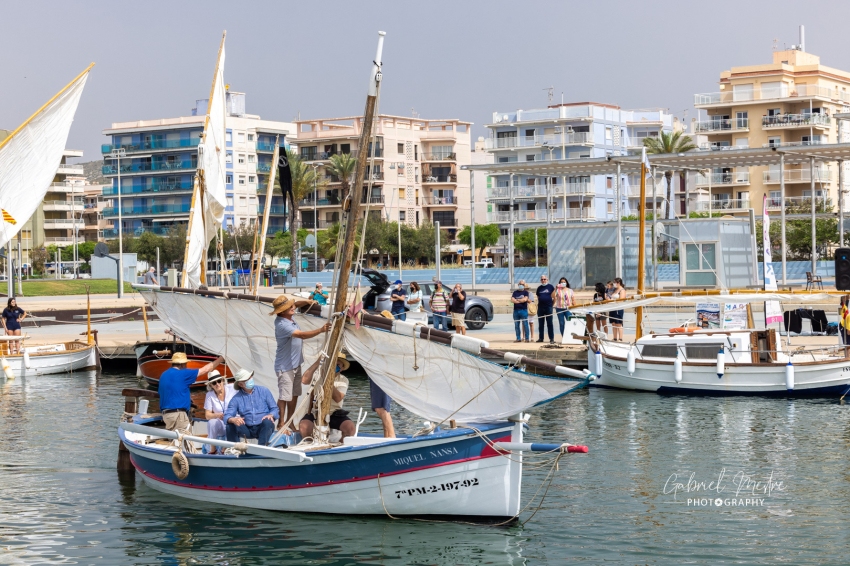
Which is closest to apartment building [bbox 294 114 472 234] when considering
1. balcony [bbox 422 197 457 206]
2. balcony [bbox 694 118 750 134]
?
balcony [bbox 422 197 457 206]

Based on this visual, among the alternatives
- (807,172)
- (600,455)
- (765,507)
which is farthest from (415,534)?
(807,172)

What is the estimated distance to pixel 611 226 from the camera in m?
52.3

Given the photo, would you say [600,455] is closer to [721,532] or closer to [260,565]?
[721,532]

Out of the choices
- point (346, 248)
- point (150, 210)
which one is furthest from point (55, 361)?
point (150, 210)

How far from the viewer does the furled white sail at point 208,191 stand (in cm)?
2673

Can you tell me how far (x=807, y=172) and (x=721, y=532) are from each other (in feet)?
314

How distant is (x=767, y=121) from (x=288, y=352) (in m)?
102

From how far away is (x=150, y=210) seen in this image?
135 m

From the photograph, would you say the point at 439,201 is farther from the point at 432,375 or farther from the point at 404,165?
the point at 432,375

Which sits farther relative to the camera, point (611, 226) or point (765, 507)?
point (611, 226)

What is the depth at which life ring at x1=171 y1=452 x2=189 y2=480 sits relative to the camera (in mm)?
15922

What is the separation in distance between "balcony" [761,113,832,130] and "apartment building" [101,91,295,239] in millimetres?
56883

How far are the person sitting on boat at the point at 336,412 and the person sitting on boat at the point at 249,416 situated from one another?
0.52m

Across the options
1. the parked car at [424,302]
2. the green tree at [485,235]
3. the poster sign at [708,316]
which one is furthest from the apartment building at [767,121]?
the poster sign at [708,316]
